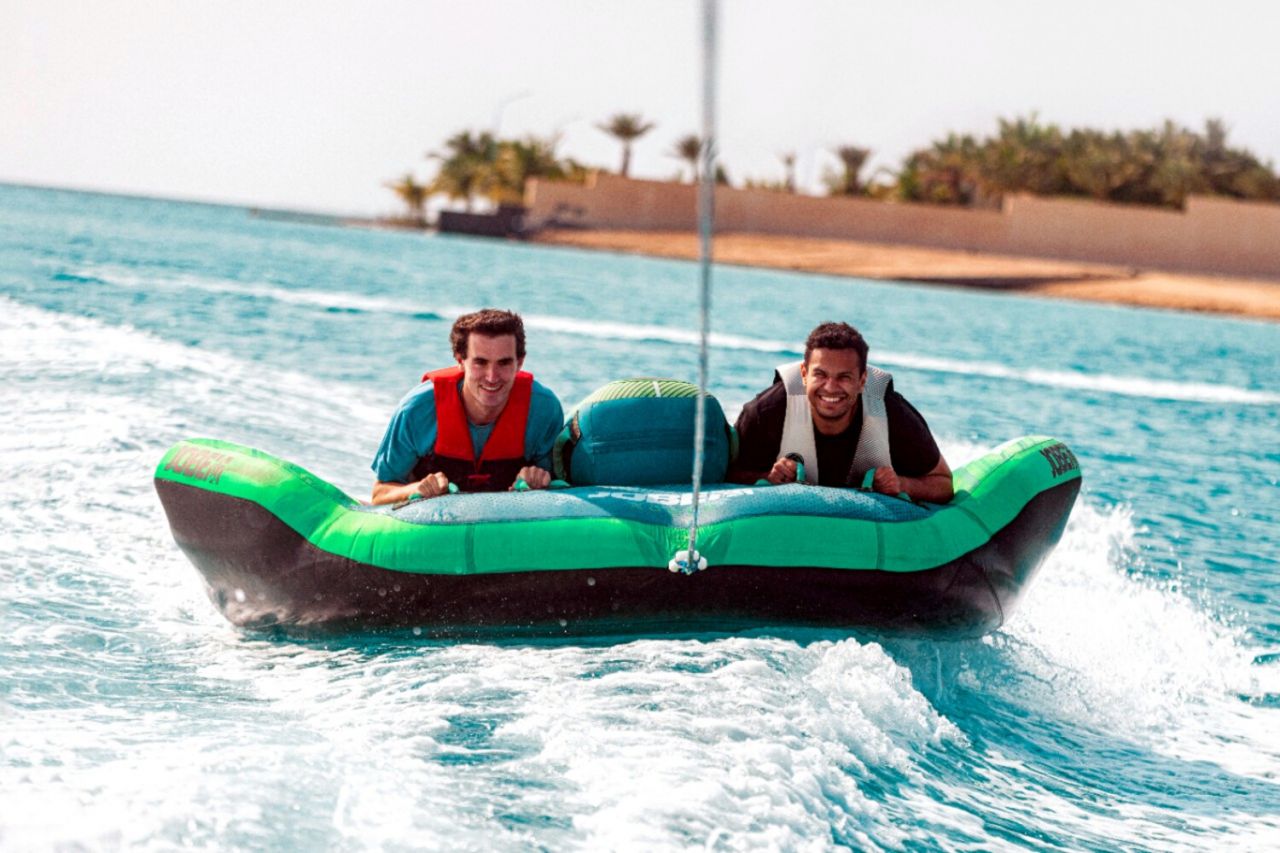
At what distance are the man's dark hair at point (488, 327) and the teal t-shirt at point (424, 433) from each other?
165mm

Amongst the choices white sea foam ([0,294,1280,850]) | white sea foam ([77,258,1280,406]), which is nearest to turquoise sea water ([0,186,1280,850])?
white sea foam ([0,294,1280,850])

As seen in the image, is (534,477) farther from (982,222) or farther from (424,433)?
(982,222)

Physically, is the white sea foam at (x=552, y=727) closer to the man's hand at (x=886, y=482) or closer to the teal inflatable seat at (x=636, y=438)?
the man's hand at (x=886, y=482)

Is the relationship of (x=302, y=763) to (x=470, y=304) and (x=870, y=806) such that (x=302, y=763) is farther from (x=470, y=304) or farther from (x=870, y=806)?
(x=470, y=304)

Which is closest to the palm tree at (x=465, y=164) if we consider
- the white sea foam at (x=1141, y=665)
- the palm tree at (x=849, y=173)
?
the palm tree at (x=849, y=173)

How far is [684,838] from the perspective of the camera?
9.30 ft

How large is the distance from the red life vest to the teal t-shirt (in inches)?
0.7

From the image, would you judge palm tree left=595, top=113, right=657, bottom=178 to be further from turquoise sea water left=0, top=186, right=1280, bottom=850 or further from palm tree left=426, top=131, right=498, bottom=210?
turquoise sea water left=0, top=186, right=1280, bottom=850

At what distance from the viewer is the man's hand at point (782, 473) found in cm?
433

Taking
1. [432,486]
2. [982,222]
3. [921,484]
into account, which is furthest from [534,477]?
[982,222]

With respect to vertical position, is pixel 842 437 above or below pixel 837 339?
below

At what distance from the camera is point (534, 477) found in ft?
13.9

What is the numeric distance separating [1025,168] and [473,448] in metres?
45.6

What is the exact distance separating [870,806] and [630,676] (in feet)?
2.64
